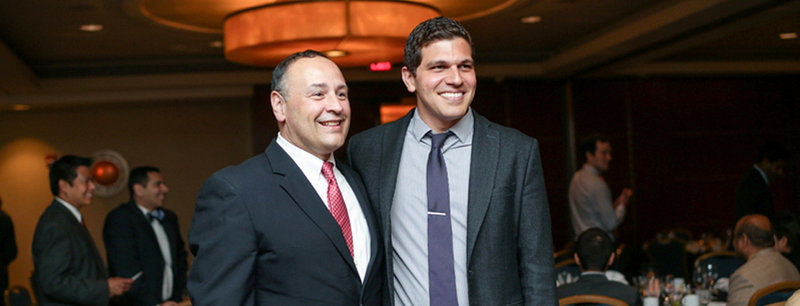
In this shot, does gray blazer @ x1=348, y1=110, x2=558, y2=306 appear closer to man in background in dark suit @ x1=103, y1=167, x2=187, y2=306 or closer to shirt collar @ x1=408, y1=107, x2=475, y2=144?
shirt collar @ x1=408, y1=107, x2=475, y2=144

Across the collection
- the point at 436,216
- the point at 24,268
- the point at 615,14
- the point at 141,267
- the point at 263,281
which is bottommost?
the point at 24,268

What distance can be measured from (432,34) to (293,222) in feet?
1.99

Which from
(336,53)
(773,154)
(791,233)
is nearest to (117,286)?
(336,53)

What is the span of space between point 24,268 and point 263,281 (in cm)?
932

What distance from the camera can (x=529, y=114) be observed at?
29.0ft

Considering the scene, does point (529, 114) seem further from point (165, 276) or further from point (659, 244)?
point (165, 276)

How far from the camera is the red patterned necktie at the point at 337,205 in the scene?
1.66 meters

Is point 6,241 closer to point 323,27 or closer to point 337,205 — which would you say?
point 323,27

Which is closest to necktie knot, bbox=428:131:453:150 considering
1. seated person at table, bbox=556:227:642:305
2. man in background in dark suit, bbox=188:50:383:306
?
man in background in dark suit, bbox=188:50:383:306

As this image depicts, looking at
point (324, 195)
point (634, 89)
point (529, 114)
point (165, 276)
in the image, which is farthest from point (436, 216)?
point (634, 89)

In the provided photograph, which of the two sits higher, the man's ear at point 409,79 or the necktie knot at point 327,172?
the man's ear at point 409,79

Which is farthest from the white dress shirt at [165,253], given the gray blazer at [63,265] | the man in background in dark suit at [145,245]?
the gray blazer at [63,265]

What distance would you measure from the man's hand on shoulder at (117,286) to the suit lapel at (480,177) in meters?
2.73

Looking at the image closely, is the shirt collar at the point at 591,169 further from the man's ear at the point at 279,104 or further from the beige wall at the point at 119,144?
Answer: the beige wall at the point at 119,144
